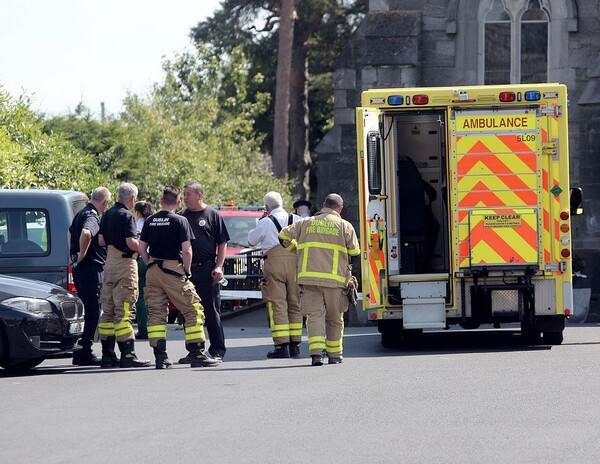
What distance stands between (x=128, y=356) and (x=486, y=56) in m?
12.9

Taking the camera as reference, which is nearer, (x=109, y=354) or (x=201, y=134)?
(x=109, y=354)

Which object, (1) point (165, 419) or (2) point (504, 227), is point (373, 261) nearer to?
(2) point (504, 227)

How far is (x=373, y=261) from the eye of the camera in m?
14.1

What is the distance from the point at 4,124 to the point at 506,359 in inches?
404

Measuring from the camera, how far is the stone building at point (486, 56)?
74.4 feet

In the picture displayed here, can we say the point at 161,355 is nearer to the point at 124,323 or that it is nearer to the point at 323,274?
the point at 124,323

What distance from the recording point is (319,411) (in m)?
9.45

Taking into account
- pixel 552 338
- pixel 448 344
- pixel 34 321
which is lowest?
pixel 448 344

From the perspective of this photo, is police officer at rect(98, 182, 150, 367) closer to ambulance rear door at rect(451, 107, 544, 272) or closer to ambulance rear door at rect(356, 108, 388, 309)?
ambulance rear door at rect(356, 108, 388, 309)

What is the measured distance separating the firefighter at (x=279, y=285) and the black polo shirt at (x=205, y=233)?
80 cm

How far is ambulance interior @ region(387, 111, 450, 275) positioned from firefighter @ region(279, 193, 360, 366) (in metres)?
1.86

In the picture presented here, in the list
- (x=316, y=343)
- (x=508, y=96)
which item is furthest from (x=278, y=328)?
(x=508, y=96)

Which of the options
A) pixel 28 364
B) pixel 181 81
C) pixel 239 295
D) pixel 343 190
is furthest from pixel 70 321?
pixel 181 81

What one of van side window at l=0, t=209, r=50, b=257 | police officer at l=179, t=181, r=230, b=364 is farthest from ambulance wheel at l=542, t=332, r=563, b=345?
van side window at l=0, t=209, r=50, b=257
